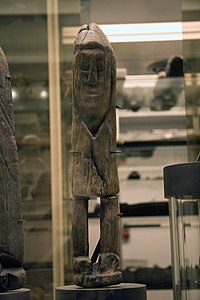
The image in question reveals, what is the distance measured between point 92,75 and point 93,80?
0.01 metres

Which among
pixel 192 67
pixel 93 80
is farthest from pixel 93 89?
pixel 192 67

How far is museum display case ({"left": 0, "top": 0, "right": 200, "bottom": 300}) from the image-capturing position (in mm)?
2670

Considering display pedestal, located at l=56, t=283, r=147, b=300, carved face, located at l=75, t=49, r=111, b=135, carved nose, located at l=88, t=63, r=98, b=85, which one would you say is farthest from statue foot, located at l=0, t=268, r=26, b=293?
carved nose, located at l=88, t=63, r=98, b=85

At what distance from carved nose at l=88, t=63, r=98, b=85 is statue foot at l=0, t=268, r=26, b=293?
1.57 feet

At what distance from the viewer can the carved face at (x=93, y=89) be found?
5.42ft

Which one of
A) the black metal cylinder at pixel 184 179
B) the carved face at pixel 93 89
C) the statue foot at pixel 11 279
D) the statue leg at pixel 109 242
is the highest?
the carved face at pixel 93 89

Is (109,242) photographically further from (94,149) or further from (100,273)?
(94,149)

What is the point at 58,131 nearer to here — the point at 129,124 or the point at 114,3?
the point at 129,124

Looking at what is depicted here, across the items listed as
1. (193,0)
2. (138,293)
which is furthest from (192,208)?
(193,0)

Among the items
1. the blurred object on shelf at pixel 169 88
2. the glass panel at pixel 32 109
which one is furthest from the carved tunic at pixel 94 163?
the blurred object on shelf at pixel 169 88

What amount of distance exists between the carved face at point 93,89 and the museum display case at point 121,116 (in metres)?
0.99

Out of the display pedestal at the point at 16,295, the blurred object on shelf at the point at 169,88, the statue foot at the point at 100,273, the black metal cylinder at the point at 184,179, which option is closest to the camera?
the display pedestal at the point at 16,295

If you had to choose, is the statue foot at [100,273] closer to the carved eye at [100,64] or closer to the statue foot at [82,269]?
the statue foot at [82,269]

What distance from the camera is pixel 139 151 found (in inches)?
115
